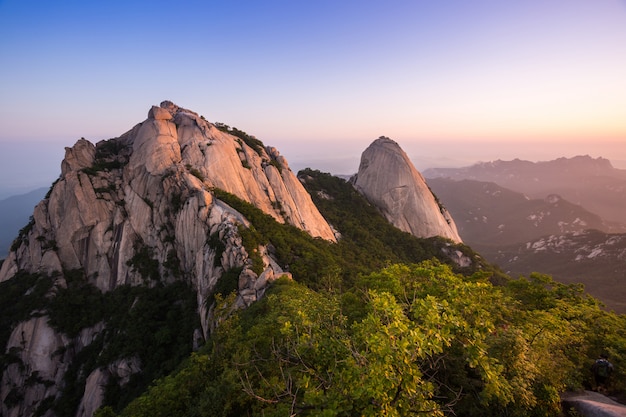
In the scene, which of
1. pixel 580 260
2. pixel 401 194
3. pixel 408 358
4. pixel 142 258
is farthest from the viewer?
pixel 580 260

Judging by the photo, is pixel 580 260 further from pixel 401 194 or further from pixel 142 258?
pixel 142 258

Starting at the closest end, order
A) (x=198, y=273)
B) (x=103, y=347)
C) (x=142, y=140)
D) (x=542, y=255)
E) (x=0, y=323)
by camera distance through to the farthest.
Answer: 1. (x=198, y=273)
2. (x=103, y=347)
3. (x=0, y=323)
4. (x=142, y=140)
5. (x=542, y=255)

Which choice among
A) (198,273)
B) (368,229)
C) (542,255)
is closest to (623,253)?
(542,255)

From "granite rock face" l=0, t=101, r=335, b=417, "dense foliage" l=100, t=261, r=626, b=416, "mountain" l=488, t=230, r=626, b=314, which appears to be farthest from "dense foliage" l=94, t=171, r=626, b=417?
"mountain" l=488, t=230, r=626, b=314

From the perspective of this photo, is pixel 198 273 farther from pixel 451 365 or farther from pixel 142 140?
pixel 451 365

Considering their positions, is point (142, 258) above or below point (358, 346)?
below

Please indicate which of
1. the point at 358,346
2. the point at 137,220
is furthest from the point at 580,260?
the point at 137,220
